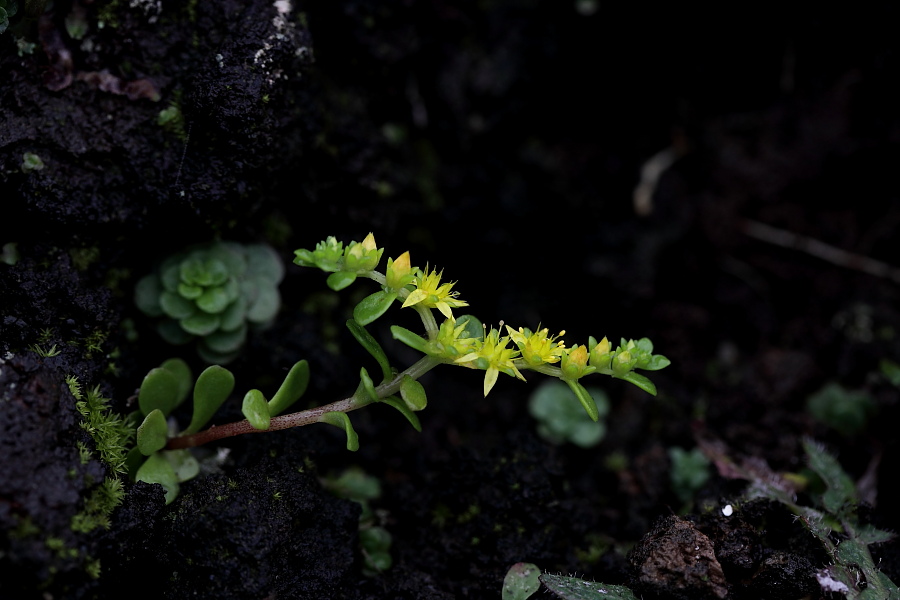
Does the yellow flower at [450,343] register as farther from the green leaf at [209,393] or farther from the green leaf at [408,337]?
the green leaf at [209,393]

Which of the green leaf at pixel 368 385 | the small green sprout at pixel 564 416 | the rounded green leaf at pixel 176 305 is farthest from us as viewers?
the small green sprout at pixel 564 416

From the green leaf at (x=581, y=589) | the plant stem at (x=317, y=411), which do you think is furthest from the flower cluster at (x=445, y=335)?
the green leaf at (x=581, y=589)

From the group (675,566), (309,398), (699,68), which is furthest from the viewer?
(699,68)

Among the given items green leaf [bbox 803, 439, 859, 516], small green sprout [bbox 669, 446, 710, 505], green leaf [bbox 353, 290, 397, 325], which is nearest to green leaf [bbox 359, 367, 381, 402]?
green leaf [bbox 353, 290, 397, 325]

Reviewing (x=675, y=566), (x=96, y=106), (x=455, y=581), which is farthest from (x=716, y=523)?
(x=96, y=106)

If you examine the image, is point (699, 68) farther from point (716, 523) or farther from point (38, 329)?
point (38, 329)

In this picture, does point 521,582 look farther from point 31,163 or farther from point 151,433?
point 31,163
